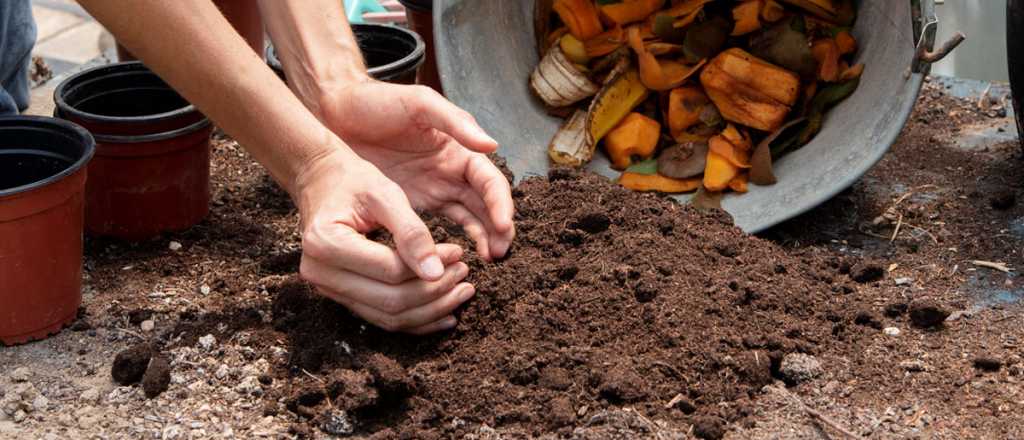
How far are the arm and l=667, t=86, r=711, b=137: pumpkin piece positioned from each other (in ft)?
→ 3.13

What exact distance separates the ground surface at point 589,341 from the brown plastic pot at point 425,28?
930 mm

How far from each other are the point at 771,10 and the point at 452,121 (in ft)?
3.32

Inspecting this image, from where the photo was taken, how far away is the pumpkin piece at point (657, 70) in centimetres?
261

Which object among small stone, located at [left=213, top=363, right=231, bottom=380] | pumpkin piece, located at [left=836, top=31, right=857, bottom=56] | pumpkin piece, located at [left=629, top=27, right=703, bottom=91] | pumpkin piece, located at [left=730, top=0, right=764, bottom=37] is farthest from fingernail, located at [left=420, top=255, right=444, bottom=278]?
pumpkin piece, located at [left=836, top=31, right=857, bottom=56]

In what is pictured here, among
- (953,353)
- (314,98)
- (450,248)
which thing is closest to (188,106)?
(314,98)

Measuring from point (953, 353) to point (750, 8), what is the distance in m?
0.97

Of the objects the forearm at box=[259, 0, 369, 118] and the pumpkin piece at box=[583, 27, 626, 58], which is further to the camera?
the pumpkin piece at box=[583, 27, 626, 58]

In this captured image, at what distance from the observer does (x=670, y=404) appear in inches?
69.1

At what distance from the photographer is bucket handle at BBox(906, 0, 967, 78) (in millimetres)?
2148

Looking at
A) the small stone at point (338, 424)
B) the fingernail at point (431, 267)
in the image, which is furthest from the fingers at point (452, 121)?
the small stone at point (338, 424)

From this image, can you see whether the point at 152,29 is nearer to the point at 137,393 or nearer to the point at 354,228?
the point at 354,228

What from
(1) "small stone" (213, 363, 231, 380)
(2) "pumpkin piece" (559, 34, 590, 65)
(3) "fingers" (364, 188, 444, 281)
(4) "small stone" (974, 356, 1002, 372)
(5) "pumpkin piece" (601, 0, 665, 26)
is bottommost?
Result: (1) "small stone" (213, 363, 231, 380)

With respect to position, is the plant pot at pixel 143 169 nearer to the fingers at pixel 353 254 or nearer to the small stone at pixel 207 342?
the small stone at pixel 207 342

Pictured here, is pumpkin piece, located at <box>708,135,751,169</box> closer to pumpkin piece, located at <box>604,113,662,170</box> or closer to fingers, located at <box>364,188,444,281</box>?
pumpkin piece, located at <box>604,113,662,170</box>
